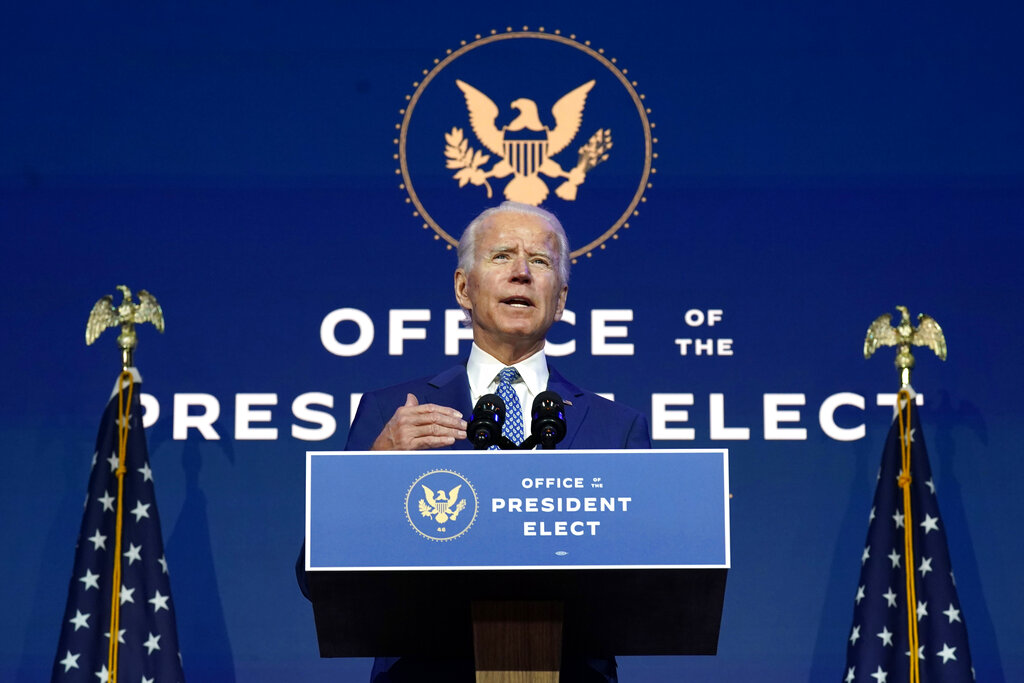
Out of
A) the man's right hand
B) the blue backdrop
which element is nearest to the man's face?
the man's right hand

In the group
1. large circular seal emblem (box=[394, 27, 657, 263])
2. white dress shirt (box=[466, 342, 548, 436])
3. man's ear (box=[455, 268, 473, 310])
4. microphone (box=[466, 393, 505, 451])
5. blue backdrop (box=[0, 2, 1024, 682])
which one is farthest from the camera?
large circular seal emblem (box=[394, 27, 657, 263])

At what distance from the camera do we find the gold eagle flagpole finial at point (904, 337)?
418 cm

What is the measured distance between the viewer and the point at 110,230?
4.68 m

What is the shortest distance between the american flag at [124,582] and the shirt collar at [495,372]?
121 cm

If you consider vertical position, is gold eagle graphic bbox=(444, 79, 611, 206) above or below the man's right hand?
above

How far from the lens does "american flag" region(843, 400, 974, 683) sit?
4035 millimetres

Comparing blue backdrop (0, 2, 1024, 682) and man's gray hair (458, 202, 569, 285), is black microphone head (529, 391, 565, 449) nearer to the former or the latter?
man's gray hair (458, 202, 569, 285)

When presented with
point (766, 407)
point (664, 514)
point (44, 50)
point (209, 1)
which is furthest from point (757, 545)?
point (44, 50)

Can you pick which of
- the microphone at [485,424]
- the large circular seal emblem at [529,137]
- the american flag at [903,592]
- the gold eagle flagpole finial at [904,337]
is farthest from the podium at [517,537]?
the large circular seal emblem at [529,137]

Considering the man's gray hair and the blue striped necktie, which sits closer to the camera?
the blue striped necktie

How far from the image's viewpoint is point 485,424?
249cm

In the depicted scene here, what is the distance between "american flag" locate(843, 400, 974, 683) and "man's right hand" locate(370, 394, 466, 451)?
1.97m

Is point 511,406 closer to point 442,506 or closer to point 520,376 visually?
point 520,376

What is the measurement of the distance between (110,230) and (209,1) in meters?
0.87
